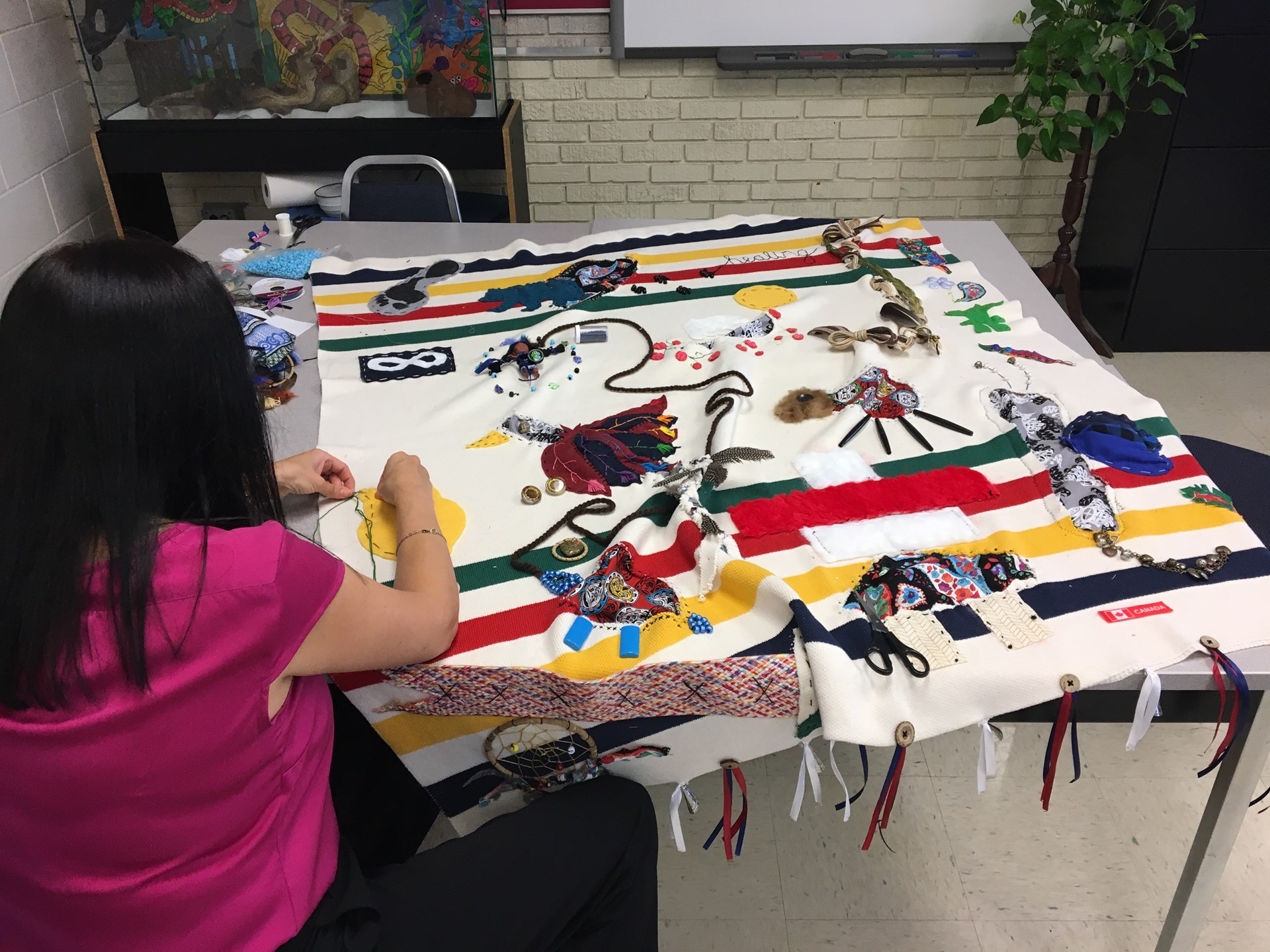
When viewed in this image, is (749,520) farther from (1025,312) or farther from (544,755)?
(1025,312)

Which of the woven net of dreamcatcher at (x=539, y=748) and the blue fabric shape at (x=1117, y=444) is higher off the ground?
the blue fabric shape at (x=1117, y=444)

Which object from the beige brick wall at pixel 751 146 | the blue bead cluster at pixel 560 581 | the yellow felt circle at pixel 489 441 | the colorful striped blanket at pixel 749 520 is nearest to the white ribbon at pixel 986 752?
the colorful striped blanket at pixel 749 520

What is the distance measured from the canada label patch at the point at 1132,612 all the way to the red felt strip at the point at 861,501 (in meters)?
0.25

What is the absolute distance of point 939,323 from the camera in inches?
68.1

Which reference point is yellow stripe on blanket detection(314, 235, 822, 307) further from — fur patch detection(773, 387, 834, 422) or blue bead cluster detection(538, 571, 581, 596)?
blue bead cluster detection(538, 571, 581, 596)

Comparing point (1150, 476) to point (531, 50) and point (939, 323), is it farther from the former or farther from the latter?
point (531, 50)

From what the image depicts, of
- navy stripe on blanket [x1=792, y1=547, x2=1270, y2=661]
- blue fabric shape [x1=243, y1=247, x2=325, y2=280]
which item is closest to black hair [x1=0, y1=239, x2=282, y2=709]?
navy stripe on blanket [x1=792, y1=547, x2=1270, y2=661]

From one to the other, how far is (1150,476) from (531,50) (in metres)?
2.59

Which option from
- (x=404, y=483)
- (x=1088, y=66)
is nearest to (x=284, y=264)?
(x=404, y=483)

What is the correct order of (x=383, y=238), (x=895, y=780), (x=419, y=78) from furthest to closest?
(x=419, y=78) → (x=383, y=238) → (x=895, y=780)

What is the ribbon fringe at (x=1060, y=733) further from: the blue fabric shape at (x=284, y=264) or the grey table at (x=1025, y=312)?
the blue fabric shape at (x=284, y=264)

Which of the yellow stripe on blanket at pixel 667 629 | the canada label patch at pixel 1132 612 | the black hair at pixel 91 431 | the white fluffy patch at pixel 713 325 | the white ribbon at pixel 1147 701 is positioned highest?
the black hair at pixel 91 431

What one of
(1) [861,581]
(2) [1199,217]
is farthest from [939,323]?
(2) [1199,217]

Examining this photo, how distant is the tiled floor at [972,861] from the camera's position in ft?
5.05
